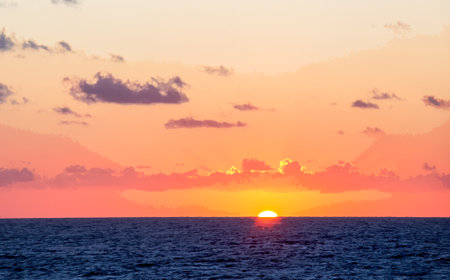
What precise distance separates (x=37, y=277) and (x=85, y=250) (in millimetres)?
40785

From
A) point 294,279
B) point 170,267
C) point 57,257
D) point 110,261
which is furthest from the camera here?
point 57,257

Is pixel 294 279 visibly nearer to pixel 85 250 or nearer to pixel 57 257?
pixel 57 257

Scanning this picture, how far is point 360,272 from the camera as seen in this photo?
80.5 m

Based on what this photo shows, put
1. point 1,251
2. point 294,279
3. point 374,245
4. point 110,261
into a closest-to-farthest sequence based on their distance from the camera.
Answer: point 294,279 < point 110,261 < point 1,251 < point 374,245

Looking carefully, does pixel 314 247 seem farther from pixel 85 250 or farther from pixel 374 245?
pixel 85 250

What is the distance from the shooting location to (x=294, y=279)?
74375 millimetres

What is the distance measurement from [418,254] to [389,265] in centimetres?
1941

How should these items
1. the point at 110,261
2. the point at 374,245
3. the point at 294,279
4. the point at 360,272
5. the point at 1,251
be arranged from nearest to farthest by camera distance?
the point at 294,279 < the point at 360,272 < the point at 110,261 < the point at 1,251 < the point at 374,245

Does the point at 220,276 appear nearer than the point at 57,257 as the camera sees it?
Yes

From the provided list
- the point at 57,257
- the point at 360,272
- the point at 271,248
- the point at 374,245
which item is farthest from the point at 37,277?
the point at 374,245

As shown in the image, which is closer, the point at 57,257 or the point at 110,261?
the point at 110,261

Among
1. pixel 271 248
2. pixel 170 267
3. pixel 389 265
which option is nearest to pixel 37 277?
pixel 170 267

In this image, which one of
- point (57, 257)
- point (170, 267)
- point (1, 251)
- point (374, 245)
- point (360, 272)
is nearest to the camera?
point (360, 272)

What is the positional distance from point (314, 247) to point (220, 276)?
49.2 m
